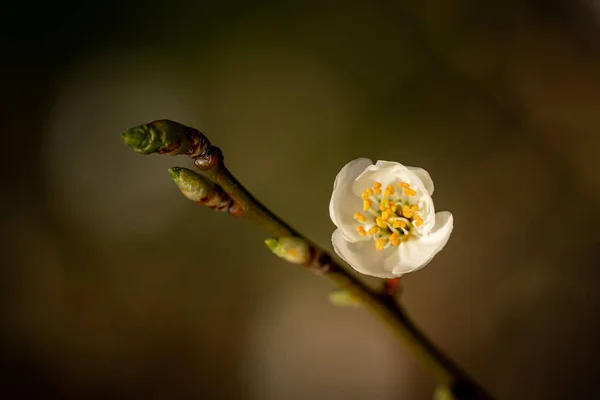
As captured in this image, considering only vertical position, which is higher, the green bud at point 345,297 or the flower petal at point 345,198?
the flower petal at point 345,198

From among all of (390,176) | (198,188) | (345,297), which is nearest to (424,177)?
(390,176)

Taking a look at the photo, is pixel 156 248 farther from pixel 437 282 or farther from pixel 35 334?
pixel 437 282

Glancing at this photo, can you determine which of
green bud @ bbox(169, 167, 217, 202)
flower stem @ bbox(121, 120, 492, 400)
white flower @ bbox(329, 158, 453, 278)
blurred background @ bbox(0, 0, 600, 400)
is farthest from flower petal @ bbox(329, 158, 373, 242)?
blurred background @ bbox(0, 0, 600, 400)

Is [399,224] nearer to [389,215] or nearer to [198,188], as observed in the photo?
[389,215]

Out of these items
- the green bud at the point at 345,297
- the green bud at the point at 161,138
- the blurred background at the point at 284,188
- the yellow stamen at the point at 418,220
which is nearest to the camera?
the green bud at the point at 161,138

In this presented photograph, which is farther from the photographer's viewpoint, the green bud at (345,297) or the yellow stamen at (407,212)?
the yellow stamen at (407,212)

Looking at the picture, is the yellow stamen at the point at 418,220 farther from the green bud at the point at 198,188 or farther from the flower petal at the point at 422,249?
the green bud at the point at 198,188

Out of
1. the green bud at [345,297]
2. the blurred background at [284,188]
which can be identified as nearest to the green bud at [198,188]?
the green bud at [345,297]

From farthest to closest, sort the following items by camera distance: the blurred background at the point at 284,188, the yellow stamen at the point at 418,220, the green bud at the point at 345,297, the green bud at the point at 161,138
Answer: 1. the blurred background at the point at 284,188
2. the yellow stamen at the point at 418,220
3. the green bud at the point at 345,297
4. the green bud at the point at 161,138

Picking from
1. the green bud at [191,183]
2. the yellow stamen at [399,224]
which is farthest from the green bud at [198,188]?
the yellow stamen at [399,224]
